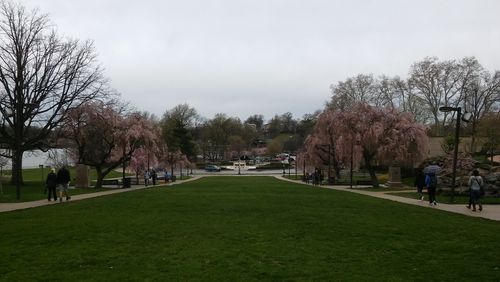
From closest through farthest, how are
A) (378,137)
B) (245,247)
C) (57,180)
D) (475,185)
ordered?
1. (245,247)
2. (475,185)
3. (57,180)
4. (378,137)

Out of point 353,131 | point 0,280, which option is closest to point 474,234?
point 0,280

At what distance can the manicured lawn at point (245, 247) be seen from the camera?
25.3ft

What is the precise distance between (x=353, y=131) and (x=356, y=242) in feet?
114

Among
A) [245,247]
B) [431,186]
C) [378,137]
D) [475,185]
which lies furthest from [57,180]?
[378,137]

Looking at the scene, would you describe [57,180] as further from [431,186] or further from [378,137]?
[378,137]

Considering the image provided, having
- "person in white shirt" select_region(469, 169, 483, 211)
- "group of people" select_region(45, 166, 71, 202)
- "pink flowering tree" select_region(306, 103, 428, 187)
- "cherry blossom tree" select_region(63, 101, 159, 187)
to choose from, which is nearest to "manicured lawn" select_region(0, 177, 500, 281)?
"person in white shirt" select_region(469, 169, 483, 211)

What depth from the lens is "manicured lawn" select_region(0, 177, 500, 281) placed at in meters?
7.72

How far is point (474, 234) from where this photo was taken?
12.5 m

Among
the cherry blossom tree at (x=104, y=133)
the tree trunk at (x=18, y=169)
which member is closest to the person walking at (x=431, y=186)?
the tree trunk at (x=18, y=169)

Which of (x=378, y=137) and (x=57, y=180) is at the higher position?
(x=378, y=137)

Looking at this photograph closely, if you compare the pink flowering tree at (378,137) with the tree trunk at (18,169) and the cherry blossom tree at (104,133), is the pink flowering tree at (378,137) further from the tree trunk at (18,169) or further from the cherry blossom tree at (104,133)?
the tree trunk at (18,169)

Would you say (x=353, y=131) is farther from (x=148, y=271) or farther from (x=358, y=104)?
(x=148, y=271)

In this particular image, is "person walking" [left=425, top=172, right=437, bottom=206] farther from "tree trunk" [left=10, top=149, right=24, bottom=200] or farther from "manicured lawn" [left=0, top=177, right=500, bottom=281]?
"tree trunk" [left=10, top=149, right=24, bottom=200]

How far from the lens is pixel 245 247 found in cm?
988
